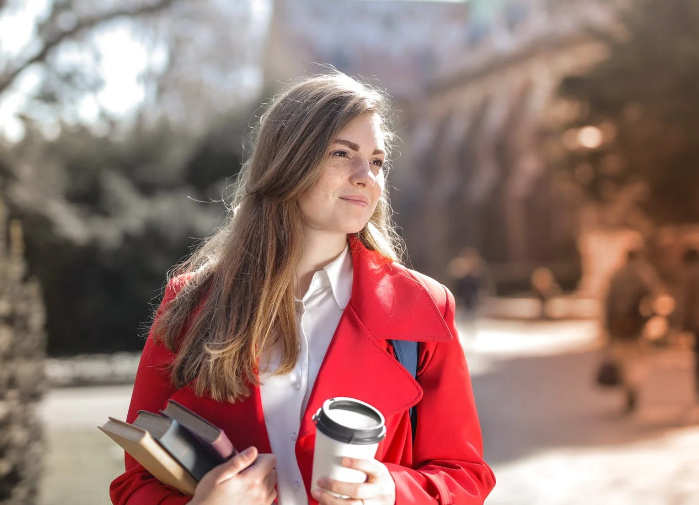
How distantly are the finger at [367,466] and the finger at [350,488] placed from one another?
0.02 metres

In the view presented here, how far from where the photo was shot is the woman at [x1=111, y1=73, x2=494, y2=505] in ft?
6.48

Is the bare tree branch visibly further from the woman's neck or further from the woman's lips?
the woman's lips

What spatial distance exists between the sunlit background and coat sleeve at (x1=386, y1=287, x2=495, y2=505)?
1.39 meters

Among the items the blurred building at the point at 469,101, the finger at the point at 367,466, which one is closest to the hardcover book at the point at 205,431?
the finger at the point at 367,466

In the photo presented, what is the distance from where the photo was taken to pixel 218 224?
25.9ft

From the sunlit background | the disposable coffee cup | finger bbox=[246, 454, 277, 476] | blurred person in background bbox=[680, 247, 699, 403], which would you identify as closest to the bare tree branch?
the sunlit background

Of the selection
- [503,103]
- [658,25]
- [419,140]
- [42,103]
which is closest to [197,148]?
[42,103]

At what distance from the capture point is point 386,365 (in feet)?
6.64

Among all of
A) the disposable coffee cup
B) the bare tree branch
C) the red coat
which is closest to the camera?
the disposable coffee cup

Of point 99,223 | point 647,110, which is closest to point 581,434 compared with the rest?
point 647,110

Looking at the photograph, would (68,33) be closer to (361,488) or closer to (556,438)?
(556,438)

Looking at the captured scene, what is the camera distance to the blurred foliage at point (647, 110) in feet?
48.3

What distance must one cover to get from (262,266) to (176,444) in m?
0.55

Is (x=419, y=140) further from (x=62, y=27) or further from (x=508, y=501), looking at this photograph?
(x=508, y=501)
